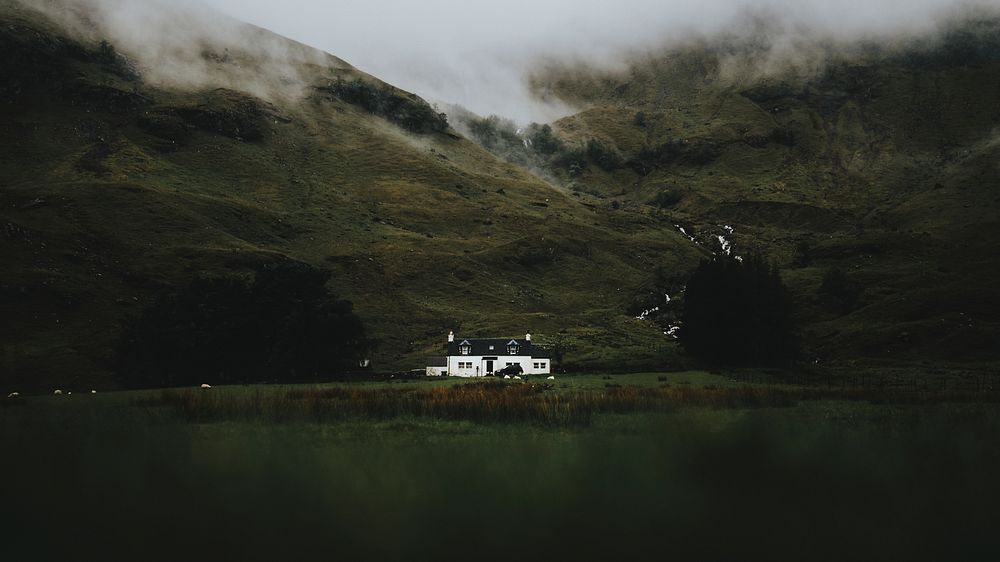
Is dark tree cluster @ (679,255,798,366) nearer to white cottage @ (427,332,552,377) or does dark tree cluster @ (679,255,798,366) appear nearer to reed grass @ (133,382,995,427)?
white cottage @ (427,332,552,377)

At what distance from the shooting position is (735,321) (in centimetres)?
10125

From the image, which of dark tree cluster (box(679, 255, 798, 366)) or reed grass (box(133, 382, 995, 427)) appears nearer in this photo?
reed grass (box(133, 382, 995, 427))

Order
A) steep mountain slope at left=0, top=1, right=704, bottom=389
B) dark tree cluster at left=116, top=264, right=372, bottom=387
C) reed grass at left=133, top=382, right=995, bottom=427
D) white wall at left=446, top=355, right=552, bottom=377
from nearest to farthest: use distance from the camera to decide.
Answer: reed grass at left=133, top=382, right=995, bottom=427
dark tree cluster at left=116, top=264, right=372, bottom=387
white wall at left=446, top=355, right=552, bottom=377
steep mountain slope at left=0, top=1, right=704, bottom=389

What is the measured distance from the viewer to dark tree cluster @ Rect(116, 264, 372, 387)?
83312 millimetres

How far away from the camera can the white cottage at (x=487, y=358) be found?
108562 mm

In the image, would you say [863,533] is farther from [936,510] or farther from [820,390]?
[820,390]

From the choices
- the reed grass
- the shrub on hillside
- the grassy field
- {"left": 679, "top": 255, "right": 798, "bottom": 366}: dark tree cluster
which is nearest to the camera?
the grassy field

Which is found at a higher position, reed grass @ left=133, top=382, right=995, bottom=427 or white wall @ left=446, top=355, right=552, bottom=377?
white wall @ left=446, top=355, right=552, bottom=377

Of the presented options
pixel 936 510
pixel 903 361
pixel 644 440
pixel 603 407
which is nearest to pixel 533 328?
pixel 903 361

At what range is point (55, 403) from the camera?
48.2 meters

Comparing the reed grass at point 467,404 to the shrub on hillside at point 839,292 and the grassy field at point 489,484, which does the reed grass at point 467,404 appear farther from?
the shrub on hillside at point 839,292

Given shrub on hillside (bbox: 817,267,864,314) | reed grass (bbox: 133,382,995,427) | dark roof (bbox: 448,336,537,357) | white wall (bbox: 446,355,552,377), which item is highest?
shrub on hillside (bbox: 817,267,864,314)

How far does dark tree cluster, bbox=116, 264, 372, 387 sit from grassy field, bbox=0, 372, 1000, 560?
4376cm

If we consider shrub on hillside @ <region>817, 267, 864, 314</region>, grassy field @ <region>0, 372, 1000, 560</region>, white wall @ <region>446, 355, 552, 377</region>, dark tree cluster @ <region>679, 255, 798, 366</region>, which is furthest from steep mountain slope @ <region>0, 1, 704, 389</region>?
grassy field @ <region>0, 372, 1000, 560</region>
